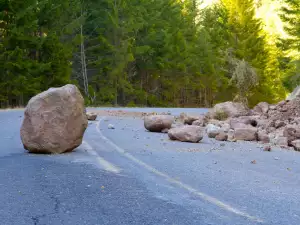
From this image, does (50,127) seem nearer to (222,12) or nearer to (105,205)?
(105,205)

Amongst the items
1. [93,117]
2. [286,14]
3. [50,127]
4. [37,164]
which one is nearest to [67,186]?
[37,164]

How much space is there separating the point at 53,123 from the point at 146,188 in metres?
3.25

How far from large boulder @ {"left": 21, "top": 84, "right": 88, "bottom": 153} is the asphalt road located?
0.95ft

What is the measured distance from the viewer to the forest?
85.5ft

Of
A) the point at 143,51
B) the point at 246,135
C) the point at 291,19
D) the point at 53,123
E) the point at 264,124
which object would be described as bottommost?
the point at 264,124

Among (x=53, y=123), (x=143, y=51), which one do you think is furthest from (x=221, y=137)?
(x=143, y=51)

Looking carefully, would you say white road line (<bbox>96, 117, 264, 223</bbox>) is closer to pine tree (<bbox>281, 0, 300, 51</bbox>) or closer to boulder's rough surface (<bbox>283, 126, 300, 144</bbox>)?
boulder's rough surface (<bbox>283, 126, 300, 144</bbox>)

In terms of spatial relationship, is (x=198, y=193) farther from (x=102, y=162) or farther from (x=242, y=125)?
(x=242, y=125)

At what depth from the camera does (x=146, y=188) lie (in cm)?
489

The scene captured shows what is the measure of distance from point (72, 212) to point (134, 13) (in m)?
35.7

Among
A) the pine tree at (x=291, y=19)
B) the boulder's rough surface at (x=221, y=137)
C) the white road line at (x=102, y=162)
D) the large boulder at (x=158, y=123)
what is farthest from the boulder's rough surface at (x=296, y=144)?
the pine tree at (x=291, y=19)

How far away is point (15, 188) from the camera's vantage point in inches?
189

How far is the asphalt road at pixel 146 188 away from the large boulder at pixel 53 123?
290 mm

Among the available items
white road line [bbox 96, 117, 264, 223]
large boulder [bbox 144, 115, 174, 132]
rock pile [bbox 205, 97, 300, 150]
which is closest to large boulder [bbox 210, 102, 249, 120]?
rock pile [bbox 205, 97, 300, 150]
